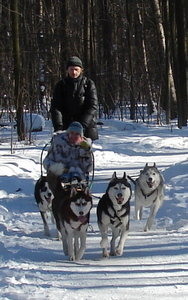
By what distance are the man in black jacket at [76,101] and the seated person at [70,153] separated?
442 mm

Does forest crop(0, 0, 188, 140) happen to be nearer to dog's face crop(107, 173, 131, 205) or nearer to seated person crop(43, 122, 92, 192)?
seated person crop(43, 122, 92, 192)

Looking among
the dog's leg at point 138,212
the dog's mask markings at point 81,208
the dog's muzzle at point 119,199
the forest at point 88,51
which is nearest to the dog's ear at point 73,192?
the dog's mask markings at point 81,208

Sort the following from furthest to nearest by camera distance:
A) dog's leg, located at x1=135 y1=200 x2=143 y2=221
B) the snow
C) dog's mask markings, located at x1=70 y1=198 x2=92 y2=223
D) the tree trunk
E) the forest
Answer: the forest → the tree trunk → dog's leg, located at x1=135 y1=200 x2=143 y2=221 → dog's mask markings, located at x1=70 y1=198 x2=92 y2=223 → the snow

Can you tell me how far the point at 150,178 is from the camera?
6598mm

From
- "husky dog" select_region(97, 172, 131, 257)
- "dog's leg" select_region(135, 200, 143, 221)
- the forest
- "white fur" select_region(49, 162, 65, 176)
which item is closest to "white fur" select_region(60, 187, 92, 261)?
"husky dog" select_region(97, 172, 131, 257)

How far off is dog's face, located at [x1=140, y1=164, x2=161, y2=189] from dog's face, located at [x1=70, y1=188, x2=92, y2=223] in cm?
185

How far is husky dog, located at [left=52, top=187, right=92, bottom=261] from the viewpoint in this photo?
4795 mm

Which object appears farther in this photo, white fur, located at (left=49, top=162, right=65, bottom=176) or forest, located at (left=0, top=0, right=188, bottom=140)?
forest, located at (left=0, top=0, right=188, bottom=140)

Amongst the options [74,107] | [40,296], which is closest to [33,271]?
[40,296]

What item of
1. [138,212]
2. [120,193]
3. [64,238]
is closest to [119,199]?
[120,193]

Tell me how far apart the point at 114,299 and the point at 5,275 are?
1.09m

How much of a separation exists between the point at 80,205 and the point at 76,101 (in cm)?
231

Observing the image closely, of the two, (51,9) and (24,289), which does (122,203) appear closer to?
(24,289)

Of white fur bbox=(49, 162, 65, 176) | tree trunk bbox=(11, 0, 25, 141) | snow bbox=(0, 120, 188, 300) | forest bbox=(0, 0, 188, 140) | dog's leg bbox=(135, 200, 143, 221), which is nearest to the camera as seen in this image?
snow bbox=(0, 120, 188, 300)
